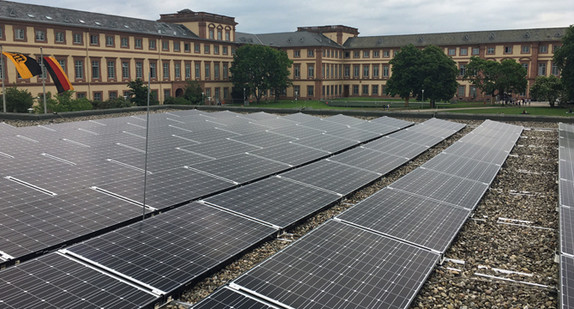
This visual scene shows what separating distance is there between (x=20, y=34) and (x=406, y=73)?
205ft

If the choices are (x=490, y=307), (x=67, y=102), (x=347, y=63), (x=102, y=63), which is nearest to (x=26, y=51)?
(x=102, y=63)

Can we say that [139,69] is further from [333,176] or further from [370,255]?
[370,255]

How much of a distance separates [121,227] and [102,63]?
6605 cm

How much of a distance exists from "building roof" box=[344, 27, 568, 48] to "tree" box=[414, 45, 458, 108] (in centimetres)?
3055

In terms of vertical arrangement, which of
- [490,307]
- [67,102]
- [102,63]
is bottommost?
[490,307]

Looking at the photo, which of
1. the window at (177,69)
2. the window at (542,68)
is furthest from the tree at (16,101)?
the window at (542,68)

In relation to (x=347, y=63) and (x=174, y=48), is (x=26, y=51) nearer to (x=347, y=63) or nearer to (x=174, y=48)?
(x=174, y=48)

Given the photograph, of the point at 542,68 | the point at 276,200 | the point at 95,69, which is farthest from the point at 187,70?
the point at 542,68

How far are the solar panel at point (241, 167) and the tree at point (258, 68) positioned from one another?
3019 inches

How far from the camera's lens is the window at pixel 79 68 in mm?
67625

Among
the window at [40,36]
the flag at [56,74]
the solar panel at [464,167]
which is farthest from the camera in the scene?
the window at [40,36]

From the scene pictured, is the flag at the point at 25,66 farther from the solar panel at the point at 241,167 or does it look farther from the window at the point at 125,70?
the window at the point at 125,70

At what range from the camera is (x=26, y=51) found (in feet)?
201

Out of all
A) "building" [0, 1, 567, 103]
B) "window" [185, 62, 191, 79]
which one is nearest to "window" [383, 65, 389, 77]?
"building" [0, 1, 567, 103]
